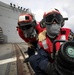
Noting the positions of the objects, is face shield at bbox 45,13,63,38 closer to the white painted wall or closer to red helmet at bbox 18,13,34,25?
red helmet at bbox 18,13,34,25

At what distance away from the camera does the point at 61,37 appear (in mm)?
2980

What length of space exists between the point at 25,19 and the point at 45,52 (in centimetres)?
293

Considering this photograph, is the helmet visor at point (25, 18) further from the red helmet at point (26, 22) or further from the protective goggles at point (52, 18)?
the protective goggles at point (52, 18)

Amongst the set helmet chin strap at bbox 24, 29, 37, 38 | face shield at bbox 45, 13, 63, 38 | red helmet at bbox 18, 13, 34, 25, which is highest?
red helmet at bbox 18, 13, 34, 25

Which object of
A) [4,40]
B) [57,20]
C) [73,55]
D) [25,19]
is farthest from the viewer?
[4,40]

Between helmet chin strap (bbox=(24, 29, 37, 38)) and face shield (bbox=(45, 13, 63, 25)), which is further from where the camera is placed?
helmet chin strap (bbox=(24, 29, 37, 38))

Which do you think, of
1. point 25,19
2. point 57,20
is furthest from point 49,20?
point 25,19

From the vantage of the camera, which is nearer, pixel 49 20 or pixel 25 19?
pixel 49 20

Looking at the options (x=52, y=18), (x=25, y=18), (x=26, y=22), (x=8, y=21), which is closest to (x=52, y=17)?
(x=52, y=18)

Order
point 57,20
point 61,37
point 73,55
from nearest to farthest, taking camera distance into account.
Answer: point 73,55
point 57,20
point 61,37

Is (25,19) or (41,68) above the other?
(25,19)

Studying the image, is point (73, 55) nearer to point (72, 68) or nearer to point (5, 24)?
point (72, 68)

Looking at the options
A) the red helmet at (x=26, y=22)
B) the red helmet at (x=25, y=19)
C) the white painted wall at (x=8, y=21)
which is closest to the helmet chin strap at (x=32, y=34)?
the red helmet at (x=26, y=22)

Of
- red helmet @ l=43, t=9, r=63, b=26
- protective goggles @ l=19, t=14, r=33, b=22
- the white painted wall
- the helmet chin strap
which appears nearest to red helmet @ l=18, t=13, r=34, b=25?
protective goggles @ l=19, t=14, r=33, b=22
